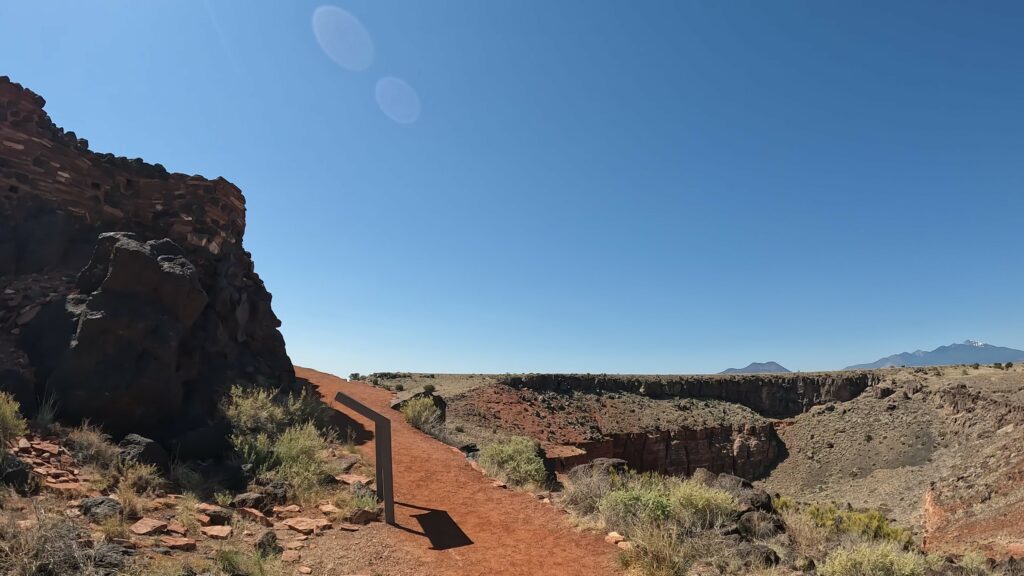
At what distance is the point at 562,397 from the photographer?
136 feet

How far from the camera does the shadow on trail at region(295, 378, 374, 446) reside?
1437 cm

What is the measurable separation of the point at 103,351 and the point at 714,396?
179 ft

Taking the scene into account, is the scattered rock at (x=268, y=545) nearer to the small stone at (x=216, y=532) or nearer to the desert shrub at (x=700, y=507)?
the small stone at (x=216, y=532)

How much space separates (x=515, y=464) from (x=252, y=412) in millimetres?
6721

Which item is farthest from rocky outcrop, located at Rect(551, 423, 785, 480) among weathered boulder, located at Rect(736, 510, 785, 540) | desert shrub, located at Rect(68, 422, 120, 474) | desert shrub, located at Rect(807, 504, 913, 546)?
desert shrub, located at Rect(68, 422, 120, 474)

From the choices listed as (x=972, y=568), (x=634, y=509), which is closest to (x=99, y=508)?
(x=634, y=509)

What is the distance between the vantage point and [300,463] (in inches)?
396

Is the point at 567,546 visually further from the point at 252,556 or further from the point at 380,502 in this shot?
the point at 252,556

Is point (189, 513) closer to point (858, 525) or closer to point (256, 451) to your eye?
point (256, 451)

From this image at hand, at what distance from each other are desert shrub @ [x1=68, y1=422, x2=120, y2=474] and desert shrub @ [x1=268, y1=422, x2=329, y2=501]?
8.35 feet

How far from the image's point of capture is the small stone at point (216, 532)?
22.1 ft

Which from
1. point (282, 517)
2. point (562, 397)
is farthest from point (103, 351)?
point (562, 397)

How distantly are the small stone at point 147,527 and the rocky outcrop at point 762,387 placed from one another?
139 ft

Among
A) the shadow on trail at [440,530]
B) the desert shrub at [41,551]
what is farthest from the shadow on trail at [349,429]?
the desert shrub at [41,551]
